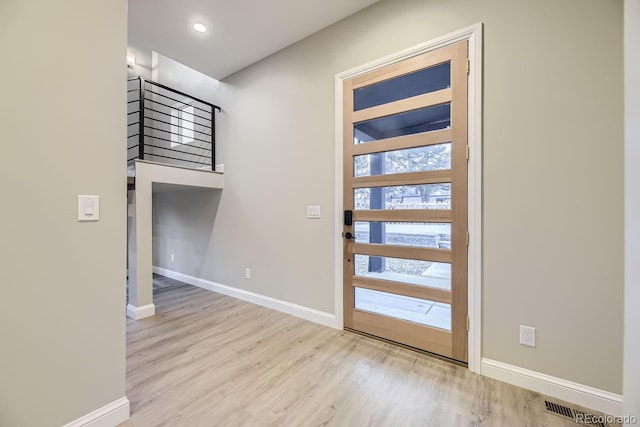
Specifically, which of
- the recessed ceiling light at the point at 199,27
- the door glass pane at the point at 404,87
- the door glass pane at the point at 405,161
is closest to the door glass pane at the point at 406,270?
the door glass pane at the point at 405,161

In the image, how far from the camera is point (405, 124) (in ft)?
7.47

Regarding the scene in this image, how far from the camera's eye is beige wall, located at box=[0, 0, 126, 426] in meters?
1.18

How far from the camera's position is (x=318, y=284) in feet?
9.23

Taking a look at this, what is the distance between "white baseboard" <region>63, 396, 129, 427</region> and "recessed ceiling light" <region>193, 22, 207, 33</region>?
10.7 feet

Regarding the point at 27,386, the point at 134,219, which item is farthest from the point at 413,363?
the point at 134,219

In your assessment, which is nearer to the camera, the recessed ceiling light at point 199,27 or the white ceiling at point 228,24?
the white ceiling at point 228,24

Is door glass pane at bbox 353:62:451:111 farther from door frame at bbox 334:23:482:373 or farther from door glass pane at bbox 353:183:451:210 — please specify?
door glass pane at bbox 353:183:451:210

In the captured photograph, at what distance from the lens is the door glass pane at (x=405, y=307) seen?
2.13 metres

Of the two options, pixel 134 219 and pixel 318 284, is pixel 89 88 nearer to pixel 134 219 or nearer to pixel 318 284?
pixel 134 219

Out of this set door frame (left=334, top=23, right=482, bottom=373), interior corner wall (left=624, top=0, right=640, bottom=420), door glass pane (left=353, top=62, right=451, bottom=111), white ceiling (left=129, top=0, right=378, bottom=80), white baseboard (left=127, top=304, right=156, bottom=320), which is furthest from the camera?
white baseboard (left=127, top=304, right=156, bottom=320)

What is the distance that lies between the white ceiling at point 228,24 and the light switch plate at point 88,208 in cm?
214

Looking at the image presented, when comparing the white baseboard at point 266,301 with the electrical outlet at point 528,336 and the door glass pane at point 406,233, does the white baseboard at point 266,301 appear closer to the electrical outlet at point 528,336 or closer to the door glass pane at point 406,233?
the door glass pane at point 406,233

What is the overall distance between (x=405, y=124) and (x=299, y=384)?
7.21ft

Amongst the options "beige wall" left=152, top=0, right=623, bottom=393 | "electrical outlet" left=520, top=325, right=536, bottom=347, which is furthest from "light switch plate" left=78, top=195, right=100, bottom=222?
"electrical outlet" left=520, top=325, right=536, bottom=347
